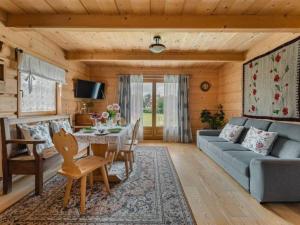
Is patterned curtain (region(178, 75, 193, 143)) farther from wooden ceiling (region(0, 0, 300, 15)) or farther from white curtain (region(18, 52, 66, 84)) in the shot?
wooden ceiling (region(0, 0, 300, 15))

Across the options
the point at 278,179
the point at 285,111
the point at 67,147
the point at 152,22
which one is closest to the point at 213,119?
the point at 285,111

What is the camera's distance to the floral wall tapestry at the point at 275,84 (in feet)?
10.6

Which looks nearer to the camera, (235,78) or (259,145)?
(259,145)

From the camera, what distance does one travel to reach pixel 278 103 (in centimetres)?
362

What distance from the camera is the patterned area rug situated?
2.18 metres

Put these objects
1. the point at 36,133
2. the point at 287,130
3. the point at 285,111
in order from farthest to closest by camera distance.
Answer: the point at 285,111 → the point at 36,133 → the point at 287,130

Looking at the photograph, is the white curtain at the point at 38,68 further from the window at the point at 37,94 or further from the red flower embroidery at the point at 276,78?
the red flower embroidery at the point at 276,78

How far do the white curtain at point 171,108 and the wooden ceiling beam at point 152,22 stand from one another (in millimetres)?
3762

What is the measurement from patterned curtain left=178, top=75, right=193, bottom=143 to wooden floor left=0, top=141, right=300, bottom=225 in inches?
110

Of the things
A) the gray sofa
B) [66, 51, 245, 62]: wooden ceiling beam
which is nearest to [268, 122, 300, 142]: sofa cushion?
the gray sofa

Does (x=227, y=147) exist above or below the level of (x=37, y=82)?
below

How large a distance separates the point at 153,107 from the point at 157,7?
14.2 ft

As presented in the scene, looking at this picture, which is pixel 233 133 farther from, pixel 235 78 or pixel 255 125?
pixel 235 78

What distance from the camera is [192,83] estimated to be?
22.5 feet
